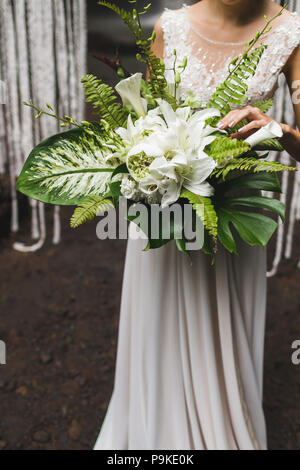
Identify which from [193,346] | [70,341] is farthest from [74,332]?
[193,346]

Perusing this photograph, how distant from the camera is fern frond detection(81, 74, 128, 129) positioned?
668 mm

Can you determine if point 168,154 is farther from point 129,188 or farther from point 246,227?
point 246,227

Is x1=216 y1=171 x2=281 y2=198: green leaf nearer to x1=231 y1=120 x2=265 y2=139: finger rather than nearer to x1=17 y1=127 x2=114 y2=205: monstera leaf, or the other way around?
x1=231 y1=120 x2=265 y2=139: finger

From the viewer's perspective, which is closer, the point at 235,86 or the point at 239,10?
the point at 235,86

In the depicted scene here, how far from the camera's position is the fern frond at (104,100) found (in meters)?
0.67

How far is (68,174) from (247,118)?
35cm

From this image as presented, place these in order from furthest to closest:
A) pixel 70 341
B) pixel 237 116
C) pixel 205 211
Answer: pixel 70 341 < pixel 237 116 < pixel 205 211

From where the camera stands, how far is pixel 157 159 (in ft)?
1.98

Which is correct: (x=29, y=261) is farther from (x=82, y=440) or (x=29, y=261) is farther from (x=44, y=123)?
(x=82, y=440)

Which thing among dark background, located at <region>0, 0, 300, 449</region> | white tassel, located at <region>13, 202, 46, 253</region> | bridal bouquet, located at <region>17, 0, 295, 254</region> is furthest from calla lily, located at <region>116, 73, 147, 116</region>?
white tassel, located at <region>13, 202, 46, 253</region>

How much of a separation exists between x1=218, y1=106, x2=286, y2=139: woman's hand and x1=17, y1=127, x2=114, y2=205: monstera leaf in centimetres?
23

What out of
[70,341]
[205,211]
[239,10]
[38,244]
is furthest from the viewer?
[38,244]

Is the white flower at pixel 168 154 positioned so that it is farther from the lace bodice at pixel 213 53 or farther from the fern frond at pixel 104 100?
the lace bodice at pixel 213 53

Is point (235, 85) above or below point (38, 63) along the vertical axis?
below
